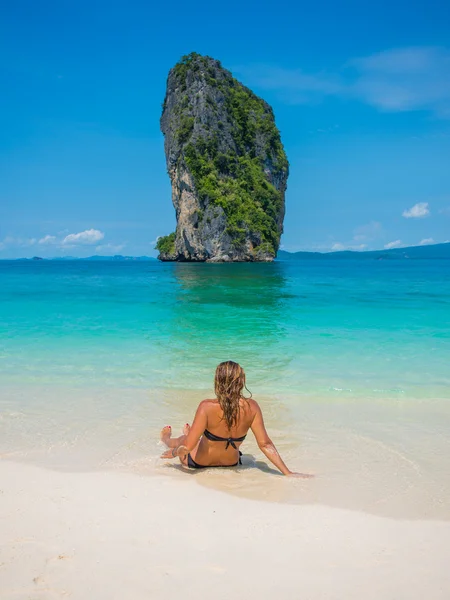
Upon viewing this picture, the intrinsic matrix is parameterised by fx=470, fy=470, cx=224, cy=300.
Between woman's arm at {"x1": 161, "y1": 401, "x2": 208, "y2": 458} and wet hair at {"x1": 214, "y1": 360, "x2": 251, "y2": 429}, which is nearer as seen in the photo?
wet hair at {"x1": 214, "y1": 360, "x2": 251, "y2": 429}

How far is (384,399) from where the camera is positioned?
687 centimetres

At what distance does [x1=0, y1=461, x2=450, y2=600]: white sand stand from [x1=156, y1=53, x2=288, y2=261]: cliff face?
74325 millimetres

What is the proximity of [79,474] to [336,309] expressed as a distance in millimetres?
15101

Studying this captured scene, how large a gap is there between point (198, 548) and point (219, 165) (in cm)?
8136

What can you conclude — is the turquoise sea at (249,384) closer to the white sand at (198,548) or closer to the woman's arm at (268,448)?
the woman's arm at (268,448)

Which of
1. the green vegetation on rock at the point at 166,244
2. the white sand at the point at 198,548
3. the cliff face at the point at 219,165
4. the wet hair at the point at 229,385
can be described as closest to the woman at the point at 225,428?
the wet hair at the point at 229,385

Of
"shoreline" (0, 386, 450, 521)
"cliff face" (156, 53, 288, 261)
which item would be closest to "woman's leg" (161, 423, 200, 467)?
"shoreline" (0, 386, 450, 521)

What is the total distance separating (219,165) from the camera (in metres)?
80.5

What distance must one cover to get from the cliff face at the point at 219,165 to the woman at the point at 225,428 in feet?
241

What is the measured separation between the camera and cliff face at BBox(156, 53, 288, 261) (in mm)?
78000

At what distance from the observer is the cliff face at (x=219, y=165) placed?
78000 mm

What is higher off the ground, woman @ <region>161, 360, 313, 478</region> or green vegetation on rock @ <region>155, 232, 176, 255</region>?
green vegetation on rock @ <region>155, 232, 176, 255</region>

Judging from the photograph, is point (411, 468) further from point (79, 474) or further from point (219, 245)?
point (219, 245)

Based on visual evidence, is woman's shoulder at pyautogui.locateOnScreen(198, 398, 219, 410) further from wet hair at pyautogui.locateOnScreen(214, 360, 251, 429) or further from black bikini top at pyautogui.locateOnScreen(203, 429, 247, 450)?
black bikini top at pyautogui.locateOnScreen(203, 429, 247, 450)
